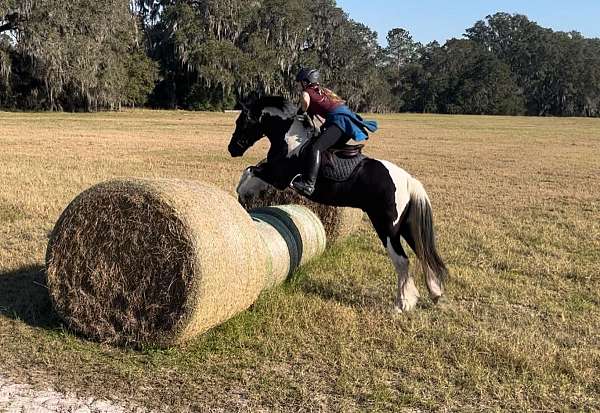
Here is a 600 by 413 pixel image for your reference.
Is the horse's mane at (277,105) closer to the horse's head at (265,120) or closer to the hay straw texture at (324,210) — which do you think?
the horse's head at (265,120)

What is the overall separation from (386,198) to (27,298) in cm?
351

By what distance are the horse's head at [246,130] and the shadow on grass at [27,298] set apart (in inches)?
97.5

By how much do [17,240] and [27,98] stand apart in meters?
43.2

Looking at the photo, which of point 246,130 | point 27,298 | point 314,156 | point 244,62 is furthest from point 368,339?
point 244,62

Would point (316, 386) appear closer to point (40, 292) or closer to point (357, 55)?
point (40, 292)

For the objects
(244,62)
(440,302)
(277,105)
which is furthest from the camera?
(244,62)

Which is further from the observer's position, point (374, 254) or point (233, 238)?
point (374, 254)

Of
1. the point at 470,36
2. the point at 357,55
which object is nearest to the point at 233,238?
the point at 357,55

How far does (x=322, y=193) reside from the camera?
253 inches

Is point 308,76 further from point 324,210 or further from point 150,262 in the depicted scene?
point 324,210

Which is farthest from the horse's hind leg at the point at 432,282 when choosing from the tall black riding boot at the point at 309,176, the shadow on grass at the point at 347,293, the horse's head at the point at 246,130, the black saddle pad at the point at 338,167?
the horse's head at the point at 246,130

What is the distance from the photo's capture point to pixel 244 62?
58.5 meters

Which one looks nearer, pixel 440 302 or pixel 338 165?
pixel 338 165

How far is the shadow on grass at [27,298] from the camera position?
5672 mm
